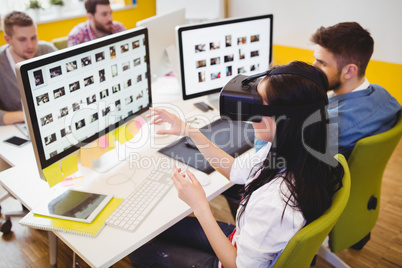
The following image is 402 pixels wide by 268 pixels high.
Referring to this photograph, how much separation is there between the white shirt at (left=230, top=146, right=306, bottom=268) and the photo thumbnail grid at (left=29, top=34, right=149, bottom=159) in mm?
737

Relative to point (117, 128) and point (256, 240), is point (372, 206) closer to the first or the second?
point (256, 240)

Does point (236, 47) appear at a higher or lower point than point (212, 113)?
higher

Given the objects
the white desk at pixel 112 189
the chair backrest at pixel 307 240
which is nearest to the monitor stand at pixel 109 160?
the white desk at pixel 112 189

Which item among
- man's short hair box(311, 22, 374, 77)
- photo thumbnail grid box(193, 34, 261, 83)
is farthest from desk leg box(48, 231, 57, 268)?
man's short hair box(311, 22, 374, 77)

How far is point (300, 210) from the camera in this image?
92 cm

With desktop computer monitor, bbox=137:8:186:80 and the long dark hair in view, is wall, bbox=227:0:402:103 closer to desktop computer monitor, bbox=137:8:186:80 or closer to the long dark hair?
desktop computer monitor, bbox=137:8:186:80

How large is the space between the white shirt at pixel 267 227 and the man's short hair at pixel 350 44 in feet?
2.82

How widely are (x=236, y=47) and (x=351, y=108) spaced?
72 cm

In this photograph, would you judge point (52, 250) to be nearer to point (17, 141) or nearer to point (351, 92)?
point (17, 141)

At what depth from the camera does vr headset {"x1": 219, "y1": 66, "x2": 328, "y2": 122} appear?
92 cm

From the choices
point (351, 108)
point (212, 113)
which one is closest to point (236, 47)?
point (212, 113)

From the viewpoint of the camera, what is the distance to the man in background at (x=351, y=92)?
1.38m

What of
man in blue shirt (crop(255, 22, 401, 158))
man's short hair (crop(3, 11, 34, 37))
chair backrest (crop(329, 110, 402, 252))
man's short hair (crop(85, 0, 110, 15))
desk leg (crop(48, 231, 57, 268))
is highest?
man's short hair (crop(85, 0, 110, 15))

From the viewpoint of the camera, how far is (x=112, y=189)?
4.37ft
